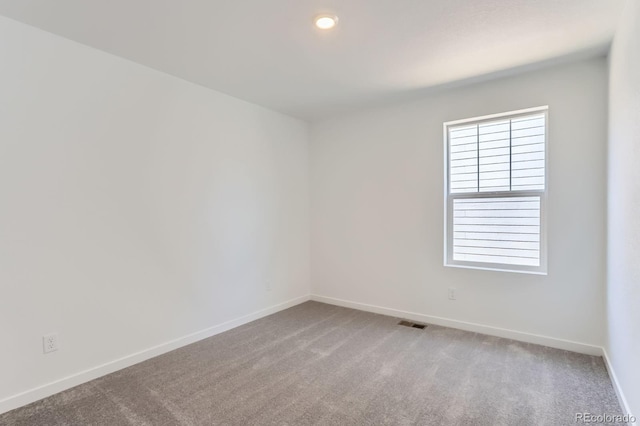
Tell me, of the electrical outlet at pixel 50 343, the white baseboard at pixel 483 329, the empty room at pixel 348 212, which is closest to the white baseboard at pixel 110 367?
the empty room at pixel 348 212

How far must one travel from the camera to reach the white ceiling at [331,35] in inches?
78.8

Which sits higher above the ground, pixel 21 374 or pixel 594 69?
pixel 594 69

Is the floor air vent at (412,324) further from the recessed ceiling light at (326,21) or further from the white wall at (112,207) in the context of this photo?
the recessed ceiling light at (326,21)

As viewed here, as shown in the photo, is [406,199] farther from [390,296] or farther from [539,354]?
[539,354]

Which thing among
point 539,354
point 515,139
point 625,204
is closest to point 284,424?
point 539,354

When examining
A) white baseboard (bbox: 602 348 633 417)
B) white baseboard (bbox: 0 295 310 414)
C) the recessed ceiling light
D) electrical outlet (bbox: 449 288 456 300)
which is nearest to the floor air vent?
electrical outlet (bbox: 449 288 456 300)

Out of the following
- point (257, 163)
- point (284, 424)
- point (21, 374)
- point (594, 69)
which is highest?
point (594, 69)

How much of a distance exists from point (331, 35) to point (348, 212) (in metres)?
2.32

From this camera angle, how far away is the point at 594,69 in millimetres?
2721

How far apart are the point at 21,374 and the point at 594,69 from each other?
4.83 m

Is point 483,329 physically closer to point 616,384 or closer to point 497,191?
point 616,384

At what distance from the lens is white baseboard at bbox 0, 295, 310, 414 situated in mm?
2112

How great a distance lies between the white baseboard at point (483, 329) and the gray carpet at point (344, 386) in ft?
0.28

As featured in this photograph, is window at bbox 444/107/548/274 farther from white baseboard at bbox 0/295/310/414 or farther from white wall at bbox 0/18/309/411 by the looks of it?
white baseboard at bbox 0/295/310/414
